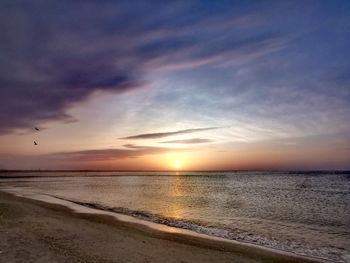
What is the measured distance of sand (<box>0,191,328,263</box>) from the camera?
12.4 metres

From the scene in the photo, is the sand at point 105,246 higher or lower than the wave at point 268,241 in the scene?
higher

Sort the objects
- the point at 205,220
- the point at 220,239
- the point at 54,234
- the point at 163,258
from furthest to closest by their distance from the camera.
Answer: the point at 205,220 → the point at 220,239 → the point at 54,234 → the point at 163,258

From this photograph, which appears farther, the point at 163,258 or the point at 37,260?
the point at 163,258

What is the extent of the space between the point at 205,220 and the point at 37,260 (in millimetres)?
16428

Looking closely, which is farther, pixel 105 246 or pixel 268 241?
pixel 268 241

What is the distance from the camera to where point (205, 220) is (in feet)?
85.5

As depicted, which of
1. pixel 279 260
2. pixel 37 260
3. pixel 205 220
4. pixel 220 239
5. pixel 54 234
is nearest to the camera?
pixel 37 260

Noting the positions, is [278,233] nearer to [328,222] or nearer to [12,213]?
[328,222]

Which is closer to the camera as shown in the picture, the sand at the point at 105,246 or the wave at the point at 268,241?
the sand at the point at 105,246

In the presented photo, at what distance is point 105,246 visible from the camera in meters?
14.3

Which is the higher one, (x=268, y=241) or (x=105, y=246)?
(x=105, y=246)

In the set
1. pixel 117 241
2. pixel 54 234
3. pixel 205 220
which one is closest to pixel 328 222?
pixel 205 220

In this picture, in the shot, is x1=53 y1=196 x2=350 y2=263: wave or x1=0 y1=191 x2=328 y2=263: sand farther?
x1=53 y1=196 x2=350 y2=263: wave

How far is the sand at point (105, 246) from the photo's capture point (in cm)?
1244
